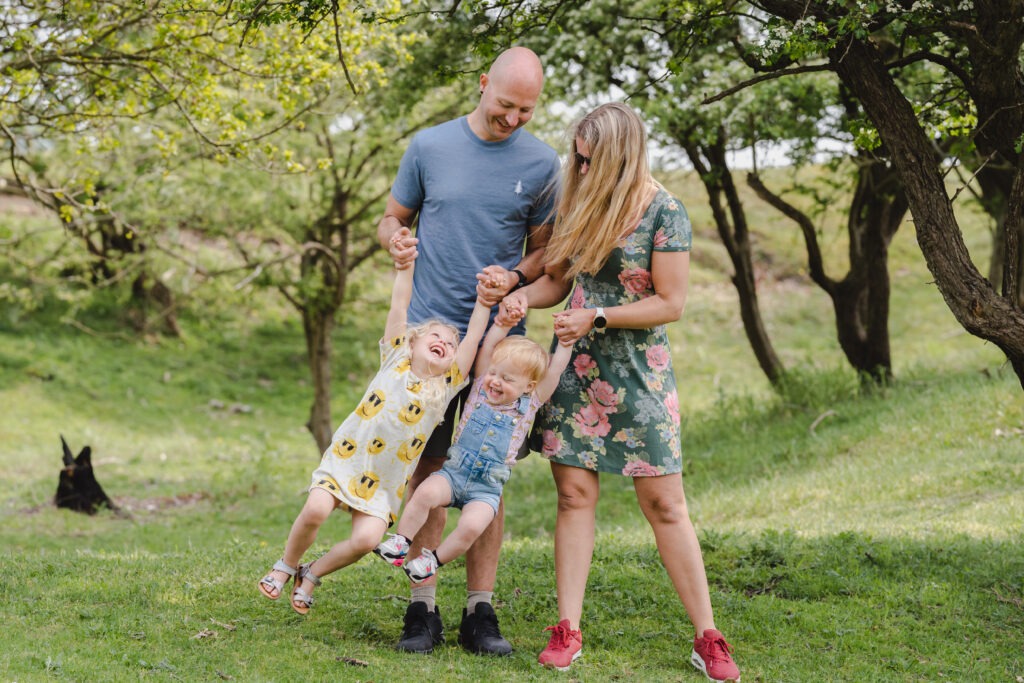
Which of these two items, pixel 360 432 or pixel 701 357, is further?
pixel 701 357

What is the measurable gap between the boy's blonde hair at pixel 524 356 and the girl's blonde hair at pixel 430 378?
21 cm

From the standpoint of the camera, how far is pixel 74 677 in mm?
3709

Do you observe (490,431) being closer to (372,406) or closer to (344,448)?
(372,406)

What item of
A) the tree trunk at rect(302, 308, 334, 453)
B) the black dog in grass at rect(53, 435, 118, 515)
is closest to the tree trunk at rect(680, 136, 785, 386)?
the tree trunk at rect(302, 308, 334, 453)

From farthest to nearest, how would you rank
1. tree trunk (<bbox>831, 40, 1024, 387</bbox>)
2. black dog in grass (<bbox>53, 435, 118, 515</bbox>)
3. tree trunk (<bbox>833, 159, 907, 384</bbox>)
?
tree trunk (<bbox>833, 159, 907, 384</bbox>), black dog in grass (<bbox>53, 435, 118, 515</bbox>), tree trunk (<bbox>831, 40, 1024, 387</bbox>)

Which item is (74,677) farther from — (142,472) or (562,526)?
(142,472)

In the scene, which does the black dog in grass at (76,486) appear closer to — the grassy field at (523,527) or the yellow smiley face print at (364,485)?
the grassy field at (523,527)

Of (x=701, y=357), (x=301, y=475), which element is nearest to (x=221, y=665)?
(x=301, y=475)

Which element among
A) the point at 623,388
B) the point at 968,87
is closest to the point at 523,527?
the point at 623,388

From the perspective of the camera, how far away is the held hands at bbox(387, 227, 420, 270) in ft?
13.5

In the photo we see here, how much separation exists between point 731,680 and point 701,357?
15425 millimetres

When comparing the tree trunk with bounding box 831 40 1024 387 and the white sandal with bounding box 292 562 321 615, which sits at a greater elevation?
the tree trunk with bounding box 831 40 1024 387

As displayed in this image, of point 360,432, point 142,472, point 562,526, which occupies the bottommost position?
point 142,472

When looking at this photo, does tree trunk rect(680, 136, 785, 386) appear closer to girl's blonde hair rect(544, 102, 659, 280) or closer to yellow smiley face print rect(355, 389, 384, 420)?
girl's blonde hair rect(544, 102, 659, 280)
